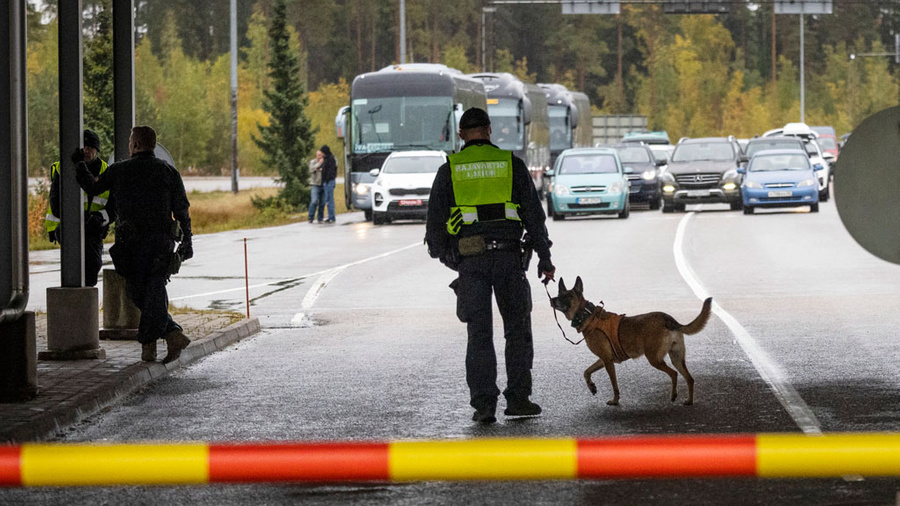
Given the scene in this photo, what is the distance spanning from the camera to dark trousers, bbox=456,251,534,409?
27.6 feet

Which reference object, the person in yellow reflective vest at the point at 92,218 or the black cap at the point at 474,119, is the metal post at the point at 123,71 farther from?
the black cap at the point at 474,119

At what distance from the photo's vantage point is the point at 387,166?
35.4 m

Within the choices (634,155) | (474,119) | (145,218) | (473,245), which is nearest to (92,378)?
(145,218)

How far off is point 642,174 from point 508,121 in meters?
6.78

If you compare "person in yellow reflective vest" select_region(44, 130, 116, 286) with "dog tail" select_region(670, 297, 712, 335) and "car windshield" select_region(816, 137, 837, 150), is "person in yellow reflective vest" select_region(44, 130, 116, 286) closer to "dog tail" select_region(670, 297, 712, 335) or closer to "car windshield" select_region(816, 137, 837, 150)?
"dog tail" select_region(670, 297, 712, 335)

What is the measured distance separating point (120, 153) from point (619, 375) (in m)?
4.76

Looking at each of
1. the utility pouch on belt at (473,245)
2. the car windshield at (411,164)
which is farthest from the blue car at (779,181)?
the utility pouch on belt at (473,245)

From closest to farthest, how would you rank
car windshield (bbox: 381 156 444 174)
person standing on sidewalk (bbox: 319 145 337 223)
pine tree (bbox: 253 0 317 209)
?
1. car windshield (bbox: 381 156 444 174)
2. person standing on sidewalk (bbox: 319 145 337 223)
3. pine tree (bbox: 253 0 317 209)

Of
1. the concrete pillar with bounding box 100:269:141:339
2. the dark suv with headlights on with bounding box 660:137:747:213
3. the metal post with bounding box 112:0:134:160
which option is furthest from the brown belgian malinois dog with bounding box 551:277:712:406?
the dark suv with headlights on with bounding box 660:137:747:213

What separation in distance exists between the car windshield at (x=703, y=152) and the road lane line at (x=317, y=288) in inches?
593

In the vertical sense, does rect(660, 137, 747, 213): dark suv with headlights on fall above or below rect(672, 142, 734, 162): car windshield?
below

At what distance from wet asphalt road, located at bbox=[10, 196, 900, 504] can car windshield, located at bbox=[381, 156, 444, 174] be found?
12.6 m

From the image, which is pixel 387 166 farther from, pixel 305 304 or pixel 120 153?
pixel 120 153

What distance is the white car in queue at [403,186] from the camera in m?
34.6
